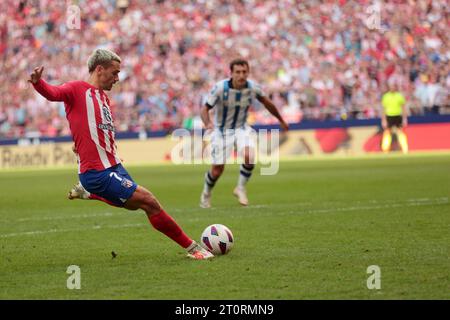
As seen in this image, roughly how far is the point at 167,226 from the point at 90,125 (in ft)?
3.76

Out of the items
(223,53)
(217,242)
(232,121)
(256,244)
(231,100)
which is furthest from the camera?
(223,53)

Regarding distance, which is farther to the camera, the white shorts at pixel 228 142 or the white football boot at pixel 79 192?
the white shorts at pixel 228 142

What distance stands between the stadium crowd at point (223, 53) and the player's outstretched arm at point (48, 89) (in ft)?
70.4

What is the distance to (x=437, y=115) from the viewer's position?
27.1 meters

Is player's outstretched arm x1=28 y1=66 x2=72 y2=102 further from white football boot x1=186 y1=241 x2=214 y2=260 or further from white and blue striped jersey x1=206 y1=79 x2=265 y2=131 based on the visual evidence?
white and blue striped jersey x1=206 y1=79 x2=265 y2=131

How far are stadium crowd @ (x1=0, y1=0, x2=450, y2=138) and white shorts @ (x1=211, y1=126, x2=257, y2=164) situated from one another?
47.7ft

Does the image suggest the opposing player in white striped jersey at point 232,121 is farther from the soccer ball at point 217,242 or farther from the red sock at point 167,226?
the red sock at point 167,226

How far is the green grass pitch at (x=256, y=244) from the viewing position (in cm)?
664

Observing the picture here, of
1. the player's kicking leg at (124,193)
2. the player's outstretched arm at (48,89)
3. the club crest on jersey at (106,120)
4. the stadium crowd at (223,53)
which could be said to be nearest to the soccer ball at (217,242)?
the player's kicking leg at (124,193)

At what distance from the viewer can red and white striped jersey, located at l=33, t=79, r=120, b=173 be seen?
26.1ft

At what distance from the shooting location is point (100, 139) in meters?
8.05

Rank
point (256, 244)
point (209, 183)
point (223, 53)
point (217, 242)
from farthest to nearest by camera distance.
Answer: point (223, 53)
point (209, 183)
point (256, 244)
point (217, 242)

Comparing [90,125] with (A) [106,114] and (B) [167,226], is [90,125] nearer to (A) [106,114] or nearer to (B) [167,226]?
(A) [106,114]

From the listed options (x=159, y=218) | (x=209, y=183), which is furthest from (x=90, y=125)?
(x=209, y=183)
